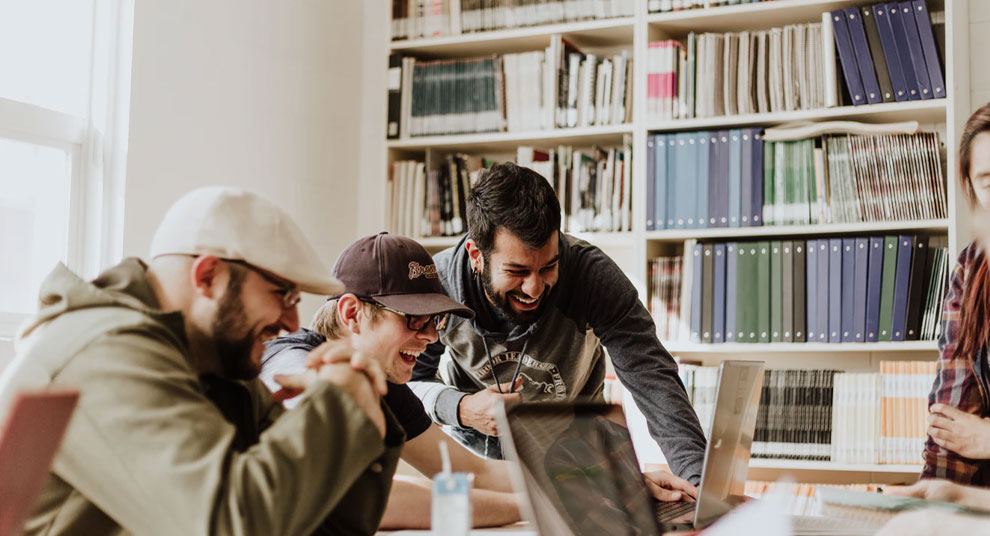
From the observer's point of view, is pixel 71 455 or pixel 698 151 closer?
pixel 71 455

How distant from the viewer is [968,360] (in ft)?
6.90

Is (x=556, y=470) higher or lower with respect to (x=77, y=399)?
lower

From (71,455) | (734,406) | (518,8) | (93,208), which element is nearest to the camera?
(71,455)

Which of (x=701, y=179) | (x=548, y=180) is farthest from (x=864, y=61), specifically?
(x=548, y=180)

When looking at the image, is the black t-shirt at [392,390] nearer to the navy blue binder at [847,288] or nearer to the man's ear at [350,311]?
the man's ear at [350,311]

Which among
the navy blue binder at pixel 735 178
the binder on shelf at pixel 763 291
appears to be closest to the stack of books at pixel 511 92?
the navy blue binder at pixel 735 178

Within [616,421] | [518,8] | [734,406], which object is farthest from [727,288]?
[616,421]

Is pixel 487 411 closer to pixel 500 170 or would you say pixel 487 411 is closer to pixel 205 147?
pixel 500 170

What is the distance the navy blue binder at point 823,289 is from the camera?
10.4 feet

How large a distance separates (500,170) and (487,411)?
1.80ft

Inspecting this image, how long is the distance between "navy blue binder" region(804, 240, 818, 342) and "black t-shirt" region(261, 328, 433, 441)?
171 centimetres

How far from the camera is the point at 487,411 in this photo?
2.09 metres

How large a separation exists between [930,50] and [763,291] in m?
0.94

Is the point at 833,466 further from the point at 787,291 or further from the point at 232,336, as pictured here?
the point at 232,336
